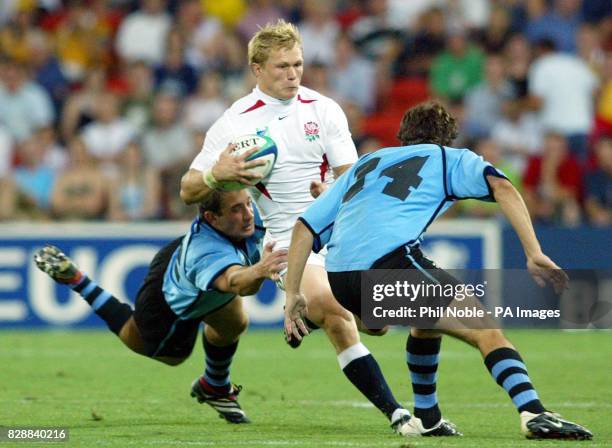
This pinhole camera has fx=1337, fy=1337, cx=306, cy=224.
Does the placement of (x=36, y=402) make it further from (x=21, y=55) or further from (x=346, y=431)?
(x=21, y=55)

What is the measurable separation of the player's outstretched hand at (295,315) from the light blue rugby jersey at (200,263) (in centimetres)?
102

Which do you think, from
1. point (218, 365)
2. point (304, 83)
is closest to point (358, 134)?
point (304, 83)

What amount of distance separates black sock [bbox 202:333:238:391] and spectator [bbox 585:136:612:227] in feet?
23.3

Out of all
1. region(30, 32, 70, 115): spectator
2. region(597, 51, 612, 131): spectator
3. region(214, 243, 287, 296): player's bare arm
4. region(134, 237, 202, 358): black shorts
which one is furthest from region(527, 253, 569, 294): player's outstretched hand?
region(30, 32, 70, 115): spectator

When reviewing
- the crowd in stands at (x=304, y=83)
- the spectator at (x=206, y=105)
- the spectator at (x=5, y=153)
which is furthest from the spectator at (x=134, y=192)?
the spectator at (x=5, y=153)

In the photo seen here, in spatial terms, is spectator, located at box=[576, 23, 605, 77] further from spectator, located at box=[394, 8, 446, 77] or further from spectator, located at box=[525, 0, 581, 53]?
spectator, located at box=[394, 8, 446, 77]

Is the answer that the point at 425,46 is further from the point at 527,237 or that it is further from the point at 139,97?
the point at 527,237

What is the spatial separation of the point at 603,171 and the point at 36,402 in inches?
314

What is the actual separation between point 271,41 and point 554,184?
776cm

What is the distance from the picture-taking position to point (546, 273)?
19.5 ft

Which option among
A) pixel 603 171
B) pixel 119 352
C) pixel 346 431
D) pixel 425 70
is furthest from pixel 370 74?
pixel 346 431

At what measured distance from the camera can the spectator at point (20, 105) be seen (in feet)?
53.3

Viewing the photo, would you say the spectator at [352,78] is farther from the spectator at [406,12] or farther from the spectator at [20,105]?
the spectator at [20,105]

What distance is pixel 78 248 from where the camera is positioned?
45.0 feet
